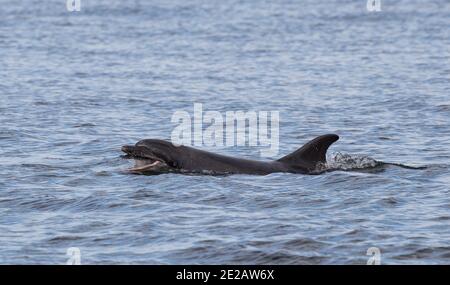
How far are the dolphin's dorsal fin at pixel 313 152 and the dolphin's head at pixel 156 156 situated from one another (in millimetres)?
1767

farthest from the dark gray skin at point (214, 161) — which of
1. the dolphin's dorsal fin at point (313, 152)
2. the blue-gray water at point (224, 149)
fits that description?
the blue-gray water at point (224, 149)

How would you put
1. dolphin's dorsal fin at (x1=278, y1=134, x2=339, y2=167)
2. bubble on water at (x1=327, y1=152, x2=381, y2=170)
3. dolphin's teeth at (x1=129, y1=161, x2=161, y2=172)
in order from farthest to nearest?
bubble on water at (x1=327, y1=152, x2=381, y2=170)
dolphin's teeth at (x1=129, y1=161, x2=161, y2=172)
dolphin's dorsal fin at (x1=278, y1=134, x2=339, y2=167)

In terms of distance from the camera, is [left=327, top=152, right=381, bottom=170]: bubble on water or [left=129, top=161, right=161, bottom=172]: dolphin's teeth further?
[left=327, top=152, right=381, bottom=170]: bubble on water

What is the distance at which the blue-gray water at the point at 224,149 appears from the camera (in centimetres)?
1414

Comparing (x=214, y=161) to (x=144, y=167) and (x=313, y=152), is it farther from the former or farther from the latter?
(x=313, y=152)

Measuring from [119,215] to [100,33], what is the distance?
3276 cm

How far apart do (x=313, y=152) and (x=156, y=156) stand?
2.50 metres

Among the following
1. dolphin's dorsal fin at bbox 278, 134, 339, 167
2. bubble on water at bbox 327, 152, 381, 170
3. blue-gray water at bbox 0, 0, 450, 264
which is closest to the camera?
blue-gray water at bbox 0, 0, 450, 264

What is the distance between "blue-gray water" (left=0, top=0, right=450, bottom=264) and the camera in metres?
14.1

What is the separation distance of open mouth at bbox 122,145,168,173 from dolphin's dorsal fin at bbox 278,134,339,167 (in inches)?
78.2

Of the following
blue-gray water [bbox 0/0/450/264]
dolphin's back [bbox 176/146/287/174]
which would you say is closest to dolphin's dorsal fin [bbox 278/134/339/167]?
dolphin's back [bbox 176/146/287/174]

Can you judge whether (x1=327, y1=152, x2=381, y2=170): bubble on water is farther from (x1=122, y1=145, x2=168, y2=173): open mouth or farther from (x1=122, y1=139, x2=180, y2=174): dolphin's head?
(x1=122, y1=145, x2=168, y2=173): open mouth
